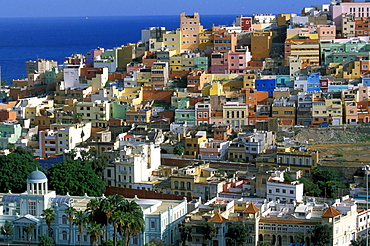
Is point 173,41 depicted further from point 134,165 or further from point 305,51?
point 134,165

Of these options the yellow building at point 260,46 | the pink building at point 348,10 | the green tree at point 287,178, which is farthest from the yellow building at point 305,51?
the green tree at point 287,178

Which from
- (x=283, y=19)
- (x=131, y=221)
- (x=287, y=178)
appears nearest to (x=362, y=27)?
(x=283, y=19)

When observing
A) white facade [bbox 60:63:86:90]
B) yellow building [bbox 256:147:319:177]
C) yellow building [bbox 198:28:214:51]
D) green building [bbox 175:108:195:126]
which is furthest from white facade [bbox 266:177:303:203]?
yellow building [bbox 198:28:214:51]

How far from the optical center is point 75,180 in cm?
4656

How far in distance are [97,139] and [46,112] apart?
668cm

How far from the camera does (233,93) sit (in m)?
60.5

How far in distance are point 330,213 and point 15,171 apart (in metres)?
16.7

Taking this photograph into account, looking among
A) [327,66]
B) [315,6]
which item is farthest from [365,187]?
[315,6]

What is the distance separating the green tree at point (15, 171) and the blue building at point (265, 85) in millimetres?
17234

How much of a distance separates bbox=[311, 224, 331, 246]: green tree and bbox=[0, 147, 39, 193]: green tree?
15393mm

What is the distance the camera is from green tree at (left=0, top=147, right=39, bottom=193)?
47156 mm

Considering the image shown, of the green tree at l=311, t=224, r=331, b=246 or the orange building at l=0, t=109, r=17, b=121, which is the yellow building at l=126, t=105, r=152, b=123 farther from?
the green tree at l=311, t=224, r=331, b=246

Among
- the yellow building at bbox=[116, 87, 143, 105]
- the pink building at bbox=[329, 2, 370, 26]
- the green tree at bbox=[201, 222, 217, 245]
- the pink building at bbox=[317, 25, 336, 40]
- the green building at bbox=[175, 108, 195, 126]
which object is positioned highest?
the pink building at bbox=[329, 2, 370, 26]

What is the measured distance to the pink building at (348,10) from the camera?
76.8 m
